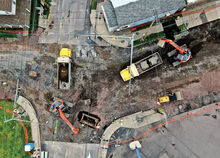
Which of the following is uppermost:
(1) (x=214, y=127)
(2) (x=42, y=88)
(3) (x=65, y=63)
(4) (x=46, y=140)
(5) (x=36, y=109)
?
(3) (x=65, y=63)

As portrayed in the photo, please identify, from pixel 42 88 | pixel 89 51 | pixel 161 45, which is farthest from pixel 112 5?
pixel 42 88

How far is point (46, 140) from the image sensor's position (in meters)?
18.4

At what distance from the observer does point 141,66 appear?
17203 millimetres

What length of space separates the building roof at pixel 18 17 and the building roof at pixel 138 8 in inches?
439

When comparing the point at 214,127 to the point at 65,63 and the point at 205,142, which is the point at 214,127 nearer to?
the point at 205,142

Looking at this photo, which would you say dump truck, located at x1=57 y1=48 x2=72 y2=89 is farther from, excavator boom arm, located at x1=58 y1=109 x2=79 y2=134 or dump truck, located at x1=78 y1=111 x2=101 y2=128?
dump truck, located at x1=78 y1=111 x2=101 y2=128

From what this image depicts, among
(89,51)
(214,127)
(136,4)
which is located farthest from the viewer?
(89,51)

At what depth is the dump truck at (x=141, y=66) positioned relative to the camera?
17.0 meters

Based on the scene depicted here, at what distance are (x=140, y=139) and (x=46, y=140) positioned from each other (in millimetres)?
12392

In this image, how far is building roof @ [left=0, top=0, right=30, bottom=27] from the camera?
57.0 ft

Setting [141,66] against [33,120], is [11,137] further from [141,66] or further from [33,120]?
[141,66]

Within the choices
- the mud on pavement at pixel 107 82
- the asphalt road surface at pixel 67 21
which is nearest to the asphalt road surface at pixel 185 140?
the mud on pavement at pixel 107 82

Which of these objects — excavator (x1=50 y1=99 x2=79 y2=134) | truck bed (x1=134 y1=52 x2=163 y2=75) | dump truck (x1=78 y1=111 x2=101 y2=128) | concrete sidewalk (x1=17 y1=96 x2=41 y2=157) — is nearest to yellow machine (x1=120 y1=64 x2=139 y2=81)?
truck bed (x1=134 y1=52 x2=163 y2=75)

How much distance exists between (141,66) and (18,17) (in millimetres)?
16655
